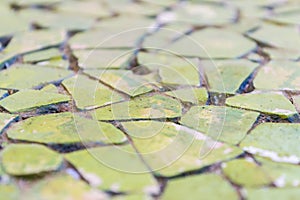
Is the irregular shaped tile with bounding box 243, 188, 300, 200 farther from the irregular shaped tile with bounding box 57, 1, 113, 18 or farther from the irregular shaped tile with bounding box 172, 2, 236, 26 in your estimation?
the irregular shaped tile with bounding box 57, 1, 113, 18

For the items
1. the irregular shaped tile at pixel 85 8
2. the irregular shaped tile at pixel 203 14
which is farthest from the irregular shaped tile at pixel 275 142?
the irregular shaped tile at pixel 85 8

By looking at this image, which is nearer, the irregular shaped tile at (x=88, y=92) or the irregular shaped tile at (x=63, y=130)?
the irregular shaped tile at (x=63, y=130)

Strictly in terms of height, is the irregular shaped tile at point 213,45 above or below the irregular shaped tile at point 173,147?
below

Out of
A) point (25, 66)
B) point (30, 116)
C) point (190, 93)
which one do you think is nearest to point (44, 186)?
point (30, 116)

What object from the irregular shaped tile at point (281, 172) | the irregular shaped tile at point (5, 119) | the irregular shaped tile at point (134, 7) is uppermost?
the irregular shaped tile at point (5, 119)

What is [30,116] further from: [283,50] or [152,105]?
[283,50]

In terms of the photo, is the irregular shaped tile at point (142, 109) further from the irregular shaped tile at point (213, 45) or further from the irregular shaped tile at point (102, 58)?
Result: the irregular shaped tile at point (213, 45)
